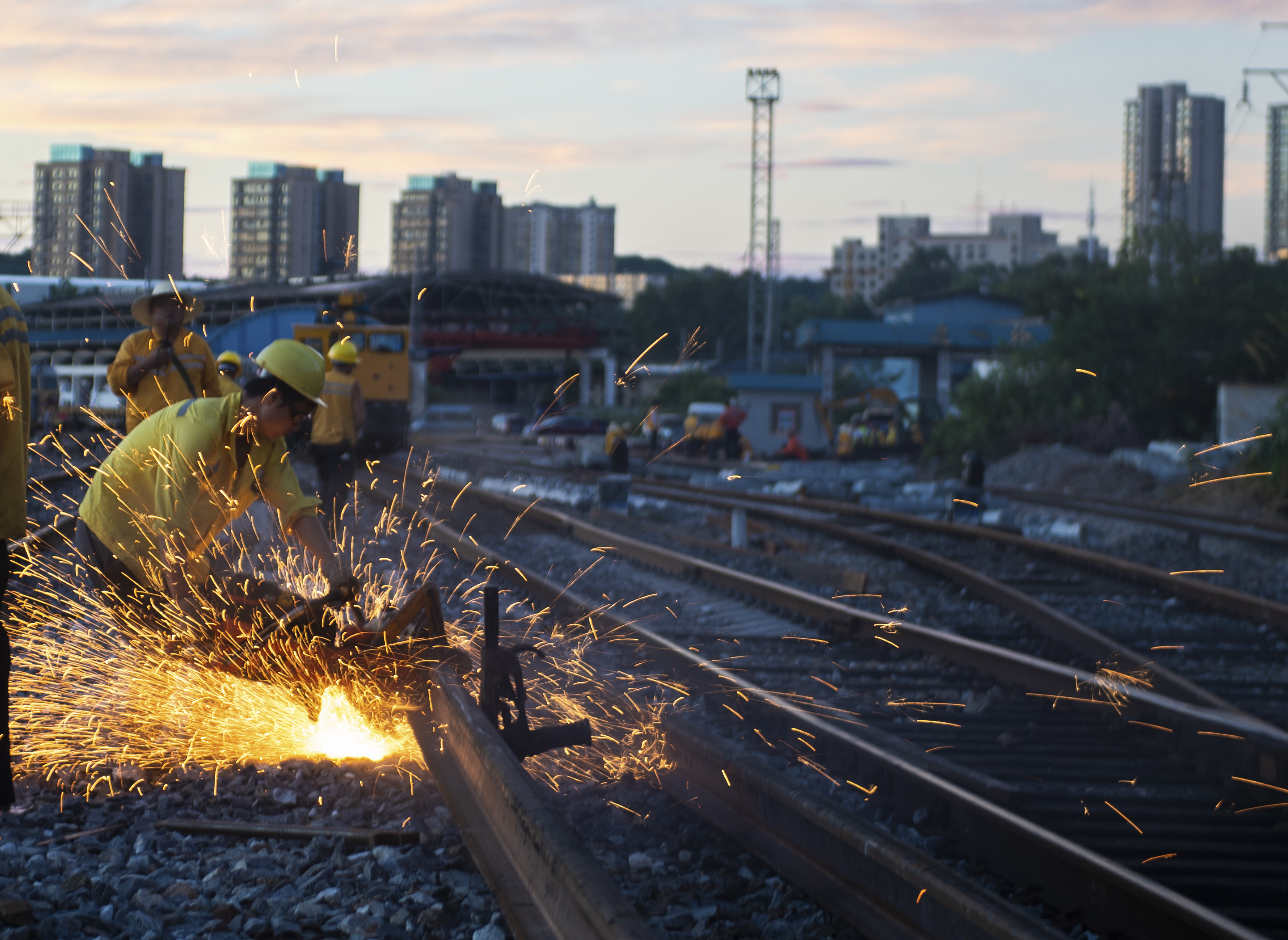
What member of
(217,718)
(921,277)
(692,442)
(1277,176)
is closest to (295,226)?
(217,718)

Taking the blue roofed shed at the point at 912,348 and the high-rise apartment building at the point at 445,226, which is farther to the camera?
the blue roofed shed at the point at 912,348

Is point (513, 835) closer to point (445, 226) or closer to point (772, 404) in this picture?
point (445, 226)

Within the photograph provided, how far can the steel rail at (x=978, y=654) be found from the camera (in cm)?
478

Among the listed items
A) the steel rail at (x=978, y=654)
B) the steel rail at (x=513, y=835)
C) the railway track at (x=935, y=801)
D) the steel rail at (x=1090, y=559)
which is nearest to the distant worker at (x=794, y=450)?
the steel rail at (x=1090, y=559)

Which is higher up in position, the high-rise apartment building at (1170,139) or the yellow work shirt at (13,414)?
the high-rise apartment building at (1170,139)

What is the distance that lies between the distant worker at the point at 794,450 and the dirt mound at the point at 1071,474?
15.9 feet

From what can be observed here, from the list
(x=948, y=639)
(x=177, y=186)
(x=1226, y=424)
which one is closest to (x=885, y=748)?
(x=948, y=639)

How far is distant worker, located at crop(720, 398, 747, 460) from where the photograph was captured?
28469mm

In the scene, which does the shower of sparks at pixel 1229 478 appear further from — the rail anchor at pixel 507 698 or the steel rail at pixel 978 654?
the rail anchor at pixel 507 698

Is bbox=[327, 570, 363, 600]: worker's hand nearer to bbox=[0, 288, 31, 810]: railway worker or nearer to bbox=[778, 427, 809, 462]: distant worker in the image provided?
bbox=[0, 288, 31, 810]: railway worker

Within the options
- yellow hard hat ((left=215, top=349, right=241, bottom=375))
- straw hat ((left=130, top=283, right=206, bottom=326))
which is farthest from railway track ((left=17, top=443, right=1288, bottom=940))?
yellow hard hat ((left=215, top=349, right=241, bottom=375))

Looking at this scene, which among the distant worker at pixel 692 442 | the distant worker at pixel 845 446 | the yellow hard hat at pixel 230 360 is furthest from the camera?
the distant worker at pixel 692 442

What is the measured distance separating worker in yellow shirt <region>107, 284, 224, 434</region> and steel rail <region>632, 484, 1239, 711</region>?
4746mm

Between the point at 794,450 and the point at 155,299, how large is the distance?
77.3 ft
